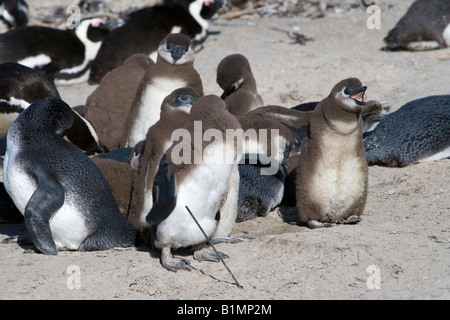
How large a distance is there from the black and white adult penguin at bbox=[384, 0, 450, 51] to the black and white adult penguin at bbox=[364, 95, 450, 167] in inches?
106

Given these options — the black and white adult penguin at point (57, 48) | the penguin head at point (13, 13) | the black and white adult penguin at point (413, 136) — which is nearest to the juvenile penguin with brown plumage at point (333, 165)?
the black and white adult penguin at point (413, 136)

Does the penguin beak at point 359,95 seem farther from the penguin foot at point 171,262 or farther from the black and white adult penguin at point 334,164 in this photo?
the penguin foot at point 171,262

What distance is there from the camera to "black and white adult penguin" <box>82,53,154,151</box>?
20.7ft

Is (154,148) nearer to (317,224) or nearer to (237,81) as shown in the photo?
(317,224)

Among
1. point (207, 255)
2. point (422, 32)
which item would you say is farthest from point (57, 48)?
point (207, 255)

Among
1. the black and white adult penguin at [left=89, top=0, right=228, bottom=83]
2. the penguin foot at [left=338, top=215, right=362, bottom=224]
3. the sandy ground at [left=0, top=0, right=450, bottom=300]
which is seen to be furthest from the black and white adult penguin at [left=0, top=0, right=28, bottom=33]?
the penguin foot at [left=338, top=215, right=362, bottom=224]

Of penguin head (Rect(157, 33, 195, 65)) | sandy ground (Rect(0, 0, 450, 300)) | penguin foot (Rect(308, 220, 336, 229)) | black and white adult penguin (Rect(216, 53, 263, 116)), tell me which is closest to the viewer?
sandy ground (Rect(0, 0, 450, 300))

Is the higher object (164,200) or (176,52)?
(176,52)

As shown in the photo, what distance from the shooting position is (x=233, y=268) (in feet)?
11.8

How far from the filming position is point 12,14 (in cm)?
1066

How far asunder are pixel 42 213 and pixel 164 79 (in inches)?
79.8

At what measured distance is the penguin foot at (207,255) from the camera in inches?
146

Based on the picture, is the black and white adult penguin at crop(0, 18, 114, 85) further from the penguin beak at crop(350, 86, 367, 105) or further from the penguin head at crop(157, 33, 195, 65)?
the penguin beak at crop(350, 86, 367, 105)

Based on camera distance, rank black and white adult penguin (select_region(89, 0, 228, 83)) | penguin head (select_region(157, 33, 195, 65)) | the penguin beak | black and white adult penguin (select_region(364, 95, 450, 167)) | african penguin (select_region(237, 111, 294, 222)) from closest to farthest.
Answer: the penguin beak → african penguin (select_region(237, 111, 294, 222)) → black and white adult penguin (select_region(364, 95, 450, 167)) → penguin head (select_region(157, 33, 195, 65)) → black and white adult penguin (select_region(89, 0, 228, 83))
